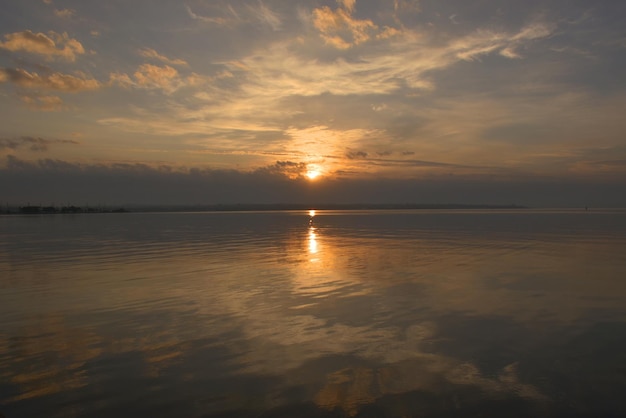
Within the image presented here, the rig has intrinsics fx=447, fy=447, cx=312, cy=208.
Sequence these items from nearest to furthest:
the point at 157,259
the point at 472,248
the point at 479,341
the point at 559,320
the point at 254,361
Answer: the point at 254,361, the point at 479,341, the point at 559,320, the point at 157,259, the point at 472,248

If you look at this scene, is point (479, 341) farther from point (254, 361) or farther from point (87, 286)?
point (87, 286)

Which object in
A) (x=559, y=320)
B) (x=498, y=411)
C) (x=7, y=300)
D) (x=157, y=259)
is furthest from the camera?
(x=157, y=259)

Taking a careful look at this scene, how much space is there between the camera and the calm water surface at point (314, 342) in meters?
7.68

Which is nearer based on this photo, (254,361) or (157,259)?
(254,361)

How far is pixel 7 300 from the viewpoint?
15.8m

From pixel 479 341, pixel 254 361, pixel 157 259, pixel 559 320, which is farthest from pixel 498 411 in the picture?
pixel 157 259

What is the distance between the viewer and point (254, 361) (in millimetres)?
9664

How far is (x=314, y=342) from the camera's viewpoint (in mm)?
11016

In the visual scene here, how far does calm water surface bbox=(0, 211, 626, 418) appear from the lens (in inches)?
302

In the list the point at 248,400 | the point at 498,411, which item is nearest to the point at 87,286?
the point at 248,400

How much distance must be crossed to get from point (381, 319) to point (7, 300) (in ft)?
42.9

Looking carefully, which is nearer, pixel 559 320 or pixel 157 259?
pixel 559 320

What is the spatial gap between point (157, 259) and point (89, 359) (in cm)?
1805

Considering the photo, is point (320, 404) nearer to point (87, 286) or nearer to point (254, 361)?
point (254, 361)
